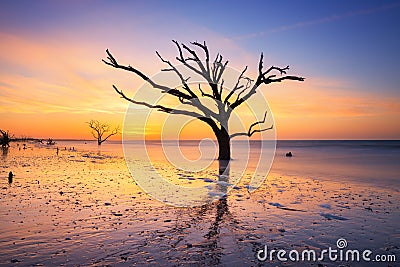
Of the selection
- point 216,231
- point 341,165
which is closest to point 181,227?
point 216,231

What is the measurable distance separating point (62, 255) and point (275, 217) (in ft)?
13.0

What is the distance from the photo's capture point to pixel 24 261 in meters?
3.56

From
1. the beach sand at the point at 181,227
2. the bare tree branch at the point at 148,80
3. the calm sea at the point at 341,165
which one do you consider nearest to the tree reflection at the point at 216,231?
the beach sand at the point at 181,227

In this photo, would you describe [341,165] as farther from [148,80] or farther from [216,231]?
[216,231]

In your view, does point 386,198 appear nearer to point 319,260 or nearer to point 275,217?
point 275,217

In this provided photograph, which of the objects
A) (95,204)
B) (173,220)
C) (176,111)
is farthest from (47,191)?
(176,111)

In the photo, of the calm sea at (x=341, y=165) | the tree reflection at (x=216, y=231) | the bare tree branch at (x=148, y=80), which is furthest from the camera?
the bare tree branch at (x=148, y=80)

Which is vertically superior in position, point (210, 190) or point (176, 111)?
point (176, 111)

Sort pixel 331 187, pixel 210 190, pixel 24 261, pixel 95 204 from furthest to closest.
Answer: pixel 331 187
pixel 210 190
pixel 95 204
pixel 24 261

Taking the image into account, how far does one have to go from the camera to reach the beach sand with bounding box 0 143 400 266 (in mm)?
3809

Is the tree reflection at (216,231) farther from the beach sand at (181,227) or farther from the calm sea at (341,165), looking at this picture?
the calm sea at (341,165)

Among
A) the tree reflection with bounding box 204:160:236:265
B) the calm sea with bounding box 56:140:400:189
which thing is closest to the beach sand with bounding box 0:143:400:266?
the tree reflection with bounding box 204:160:236:265

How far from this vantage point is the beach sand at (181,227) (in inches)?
150

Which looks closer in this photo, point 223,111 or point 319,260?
point 319,260
